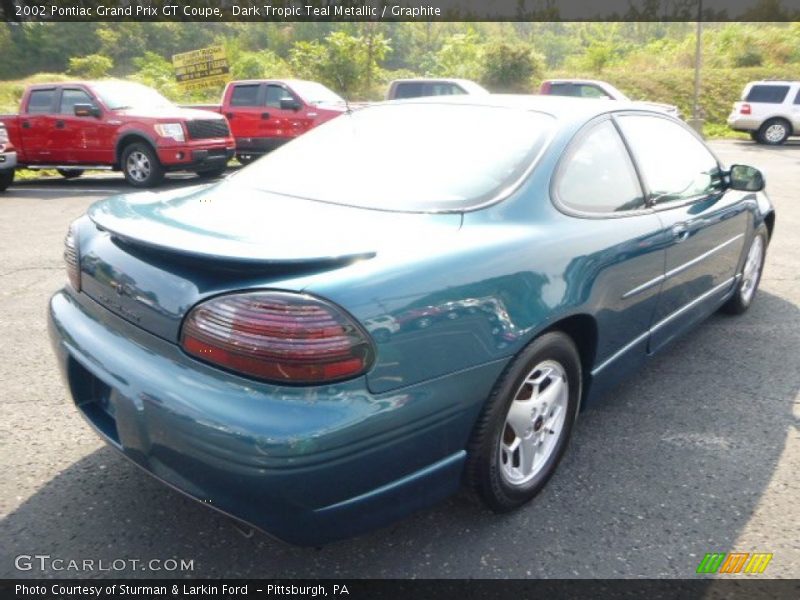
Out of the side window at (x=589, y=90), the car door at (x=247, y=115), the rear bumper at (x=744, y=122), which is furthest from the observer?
the rear bumper at (x=744, y=122)

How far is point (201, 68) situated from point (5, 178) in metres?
8.31

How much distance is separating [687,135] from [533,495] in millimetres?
2390

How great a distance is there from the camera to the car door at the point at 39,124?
37.7ft

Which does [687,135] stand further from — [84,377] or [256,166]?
[84,377]

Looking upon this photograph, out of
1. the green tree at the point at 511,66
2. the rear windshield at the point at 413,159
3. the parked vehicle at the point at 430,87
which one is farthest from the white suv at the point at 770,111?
the rear windshield at the point at 413,159

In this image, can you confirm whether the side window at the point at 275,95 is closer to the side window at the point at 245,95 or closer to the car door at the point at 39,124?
the side window at the point at 245,95

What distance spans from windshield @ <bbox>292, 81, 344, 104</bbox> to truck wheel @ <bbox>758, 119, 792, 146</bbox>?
13150 mm

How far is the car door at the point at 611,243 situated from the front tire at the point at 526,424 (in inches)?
8.9

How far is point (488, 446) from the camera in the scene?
84.4 inches

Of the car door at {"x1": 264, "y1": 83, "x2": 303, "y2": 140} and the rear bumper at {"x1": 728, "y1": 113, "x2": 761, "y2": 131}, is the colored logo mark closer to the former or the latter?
the car door at {"x1": 264, "y1": 83, "x2": 303, "y2": 140}

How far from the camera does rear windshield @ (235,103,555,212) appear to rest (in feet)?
7.85

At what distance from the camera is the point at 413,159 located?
2604mm

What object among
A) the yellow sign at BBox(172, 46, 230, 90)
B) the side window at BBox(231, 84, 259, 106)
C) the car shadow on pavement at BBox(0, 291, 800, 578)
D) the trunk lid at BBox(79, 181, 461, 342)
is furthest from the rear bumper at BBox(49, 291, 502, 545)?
the yellow sign at BBox(172, 46, 230, 90)

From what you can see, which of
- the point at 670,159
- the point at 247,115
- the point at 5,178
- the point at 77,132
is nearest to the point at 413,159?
the point at 670,159
